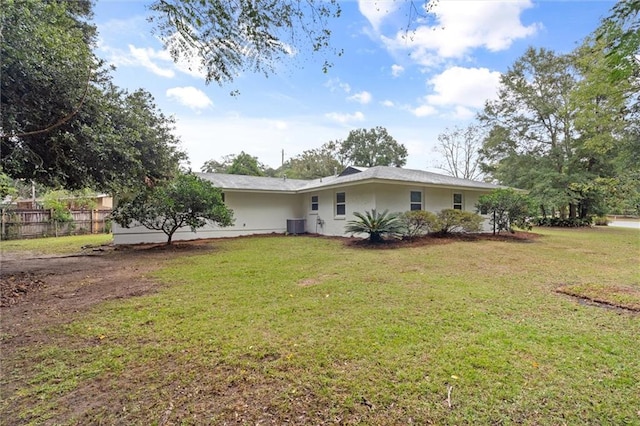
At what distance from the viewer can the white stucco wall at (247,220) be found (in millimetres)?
12438

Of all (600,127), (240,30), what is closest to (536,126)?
(600,127)

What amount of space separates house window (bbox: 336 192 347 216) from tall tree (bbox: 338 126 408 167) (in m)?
27.4

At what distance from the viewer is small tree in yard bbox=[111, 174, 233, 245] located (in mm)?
10070

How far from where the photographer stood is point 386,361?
9.20ft

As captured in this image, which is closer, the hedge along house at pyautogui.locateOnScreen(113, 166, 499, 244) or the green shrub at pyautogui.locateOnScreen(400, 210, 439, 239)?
the green shrub at pyautogui.locateOnScreen(400, 210, 439, 239)

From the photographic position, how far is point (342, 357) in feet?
9.46

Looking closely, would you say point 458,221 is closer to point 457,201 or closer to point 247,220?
point 457,201

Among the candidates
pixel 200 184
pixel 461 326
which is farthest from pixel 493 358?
pixel 200 184

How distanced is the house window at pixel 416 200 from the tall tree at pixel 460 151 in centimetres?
2247

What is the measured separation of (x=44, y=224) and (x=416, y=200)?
1823 centimetres

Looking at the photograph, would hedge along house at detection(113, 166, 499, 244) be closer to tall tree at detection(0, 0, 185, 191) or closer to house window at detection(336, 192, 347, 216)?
house window at detection(336, 192, 347, 216)

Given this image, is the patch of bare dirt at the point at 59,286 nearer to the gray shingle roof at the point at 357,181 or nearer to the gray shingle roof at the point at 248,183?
the gray shingle roof at the point at 248,183

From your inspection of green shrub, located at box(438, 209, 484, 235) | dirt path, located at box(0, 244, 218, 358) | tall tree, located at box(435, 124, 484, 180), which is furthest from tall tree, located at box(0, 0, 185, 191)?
tall tree, located at box(435, 124, 484, 180)

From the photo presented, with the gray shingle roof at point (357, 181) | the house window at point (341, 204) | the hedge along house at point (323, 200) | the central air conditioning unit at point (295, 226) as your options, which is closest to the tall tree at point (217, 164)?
the gray shingle roof at point (357, 181)
